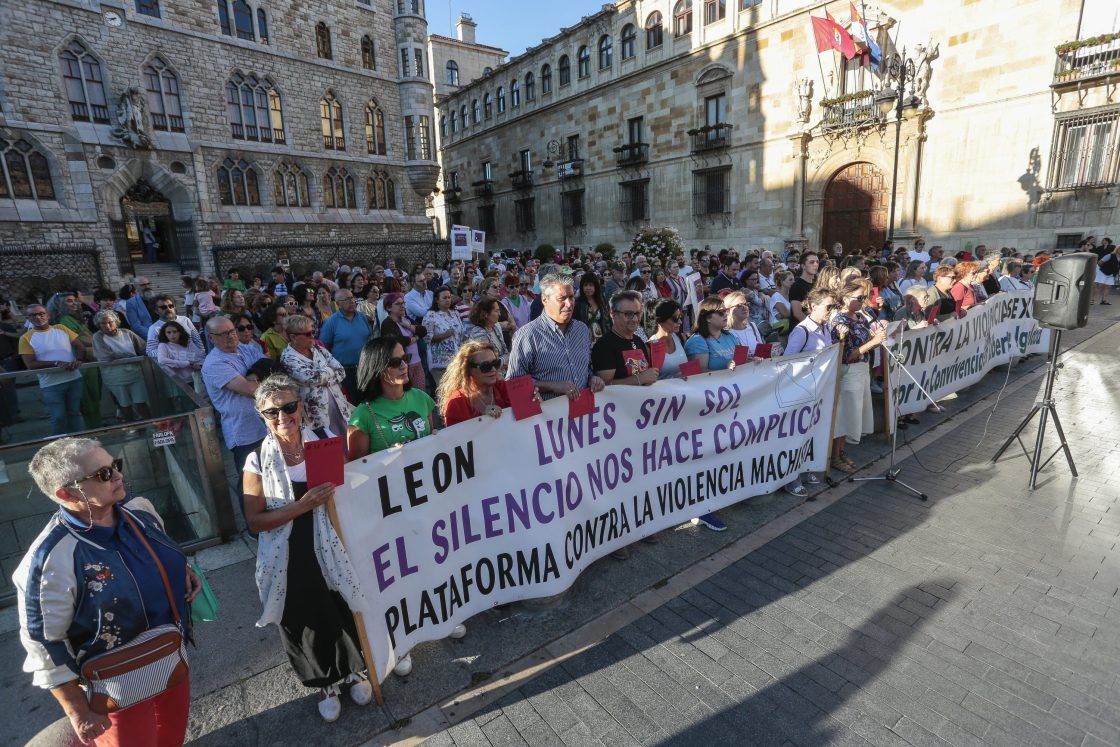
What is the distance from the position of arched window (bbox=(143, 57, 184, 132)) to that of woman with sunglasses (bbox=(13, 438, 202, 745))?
26.0m

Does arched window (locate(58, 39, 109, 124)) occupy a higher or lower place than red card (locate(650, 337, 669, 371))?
higher

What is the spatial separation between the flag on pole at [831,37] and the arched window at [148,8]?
963 inches

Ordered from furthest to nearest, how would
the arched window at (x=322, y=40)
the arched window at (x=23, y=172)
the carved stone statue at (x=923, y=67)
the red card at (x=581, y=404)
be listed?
the arched window at (x=322, y=40) → the arched window at (x=23, y=172) → the carved stone statue at (x=923, y=67) → the red card at (x=581, y=404)

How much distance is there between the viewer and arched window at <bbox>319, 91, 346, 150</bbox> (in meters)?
26.6

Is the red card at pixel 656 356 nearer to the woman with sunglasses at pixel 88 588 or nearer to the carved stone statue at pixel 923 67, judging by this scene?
the woman with sunglasses at pixel 88 588

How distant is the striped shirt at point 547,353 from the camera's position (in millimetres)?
3973

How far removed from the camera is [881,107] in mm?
19094

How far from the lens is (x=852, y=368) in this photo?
562cm

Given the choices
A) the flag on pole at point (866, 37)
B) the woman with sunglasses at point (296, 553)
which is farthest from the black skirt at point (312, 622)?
the flag on pole at point (866, 37)

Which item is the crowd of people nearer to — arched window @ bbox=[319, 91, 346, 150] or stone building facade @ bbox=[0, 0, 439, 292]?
stone building facade @ bbox=[0, 0, 439, 292]

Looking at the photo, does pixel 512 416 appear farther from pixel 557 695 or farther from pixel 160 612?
pixel 160 612

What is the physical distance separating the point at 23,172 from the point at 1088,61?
3393 cm

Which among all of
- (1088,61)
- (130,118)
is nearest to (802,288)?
(1088,61)

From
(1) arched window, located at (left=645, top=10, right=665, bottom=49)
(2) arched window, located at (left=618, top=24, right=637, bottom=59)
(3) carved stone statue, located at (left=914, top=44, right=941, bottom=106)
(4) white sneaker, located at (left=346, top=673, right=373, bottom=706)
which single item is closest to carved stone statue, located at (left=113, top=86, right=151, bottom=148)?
(2) arched window, located at (left=618, top=24, right=637, bottom=59)
